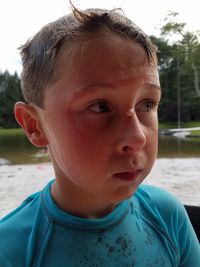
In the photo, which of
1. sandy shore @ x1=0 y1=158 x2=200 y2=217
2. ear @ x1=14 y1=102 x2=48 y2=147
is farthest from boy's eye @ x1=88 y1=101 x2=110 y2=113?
sandy shore @ x1=0 y1=158 x2=200 y2=217

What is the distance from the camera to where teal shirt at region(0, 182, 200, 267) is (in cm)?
52

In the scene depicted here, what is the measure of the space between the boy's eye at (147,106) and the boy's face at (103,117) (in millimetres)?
17

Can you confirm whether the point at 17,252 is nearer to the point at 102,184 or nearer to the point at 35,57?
the point at 102,184

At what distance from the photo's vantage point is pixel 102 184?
48cm

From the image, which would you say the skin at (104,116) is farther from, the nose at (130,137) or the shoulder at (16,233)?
the shoulder at (16,233)

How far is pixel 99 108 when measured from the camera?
49 centimetres

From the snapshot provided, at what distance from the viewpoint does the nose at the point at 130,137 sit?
466mm

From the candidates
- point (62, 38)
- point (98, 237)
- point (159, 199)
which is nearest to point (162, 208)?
point (159, 199)

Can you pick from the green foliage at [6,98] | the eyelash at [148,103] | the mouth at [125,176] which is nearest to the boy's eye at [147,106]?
the eyelash at [148,103]

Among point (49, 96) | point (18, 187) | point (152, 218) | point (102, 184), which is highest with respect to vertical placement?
point (49, 96)

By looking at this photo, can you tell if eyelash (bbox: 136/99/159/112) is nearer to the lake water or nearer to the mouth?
the mouth

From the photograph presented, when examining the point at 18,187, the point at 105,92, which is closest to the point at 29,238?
the point at 105,92

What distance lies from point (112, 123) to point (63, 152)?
87 millimetres

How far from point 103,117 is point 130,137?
0.16 ft
